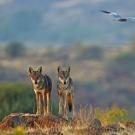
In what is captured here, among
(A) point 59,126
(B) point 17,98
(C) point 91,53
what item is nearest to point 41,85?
(A) point 59,126

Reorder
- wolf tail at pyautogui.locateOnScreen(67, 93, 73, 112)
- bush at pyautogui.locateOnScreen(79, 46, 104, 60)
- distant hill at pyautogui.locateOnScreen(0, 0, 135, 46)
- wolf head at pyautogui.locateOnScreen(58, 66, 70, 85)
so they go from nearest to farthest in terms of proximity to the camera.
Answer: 1. wolf head at pyautogui.locateOnScreen(58, 66, 70, 85)
2. wolf tail at pyautogui.locateOnScreen(67, 93, 73, 112)
3. bush at pyautogui.locateOnScreen(79, 46, 104, 60)
4. distant hill at pyautogui.locateOnScreen(0, 0, 135, 46)

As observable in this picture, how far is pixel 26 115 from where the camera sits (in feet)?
66.8

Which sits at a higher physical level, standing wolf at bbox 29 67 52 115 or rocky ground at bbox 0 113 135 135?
standing wolf at bbox 29 67 52 115

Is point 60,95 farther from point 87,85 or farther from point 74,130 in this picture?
point 87,85

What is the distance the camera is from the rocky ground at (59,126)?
18188 millimetres

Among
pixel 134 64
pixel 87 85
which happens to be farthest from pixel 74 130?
pixel 134 64

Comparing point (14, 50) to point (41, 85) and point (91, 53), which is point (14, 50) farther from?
point (41, 85)

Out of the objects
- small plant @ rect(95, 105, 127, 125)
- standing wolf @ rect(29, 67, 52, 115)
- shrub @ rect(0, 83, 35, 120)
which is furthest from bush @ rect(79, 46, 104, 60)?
standing wolf @ rect(29, 67, 52, 115)

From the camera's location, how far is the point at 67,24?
171625mm

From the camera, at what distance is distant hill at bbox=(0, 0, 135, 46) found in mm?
159750

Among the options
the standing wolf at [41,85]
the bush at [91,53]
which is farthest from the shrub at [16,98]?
the bush at [91,53]

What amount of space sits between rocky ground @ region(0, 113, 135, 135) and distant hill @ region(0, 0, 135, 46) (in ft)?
425

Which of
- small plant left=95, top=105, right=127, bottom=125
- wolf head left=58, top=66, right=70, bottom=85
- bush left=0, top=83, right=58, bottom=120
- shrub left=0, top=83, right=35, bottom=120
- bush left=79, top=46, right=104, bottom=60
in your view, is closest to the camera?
wolf head left=58, top=66, right=70, bottom=85

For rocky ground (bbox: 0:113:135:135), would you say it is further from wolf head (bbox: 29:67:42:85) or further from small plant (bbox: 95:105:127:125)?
small plant (bbox: 95:105:127:125)
